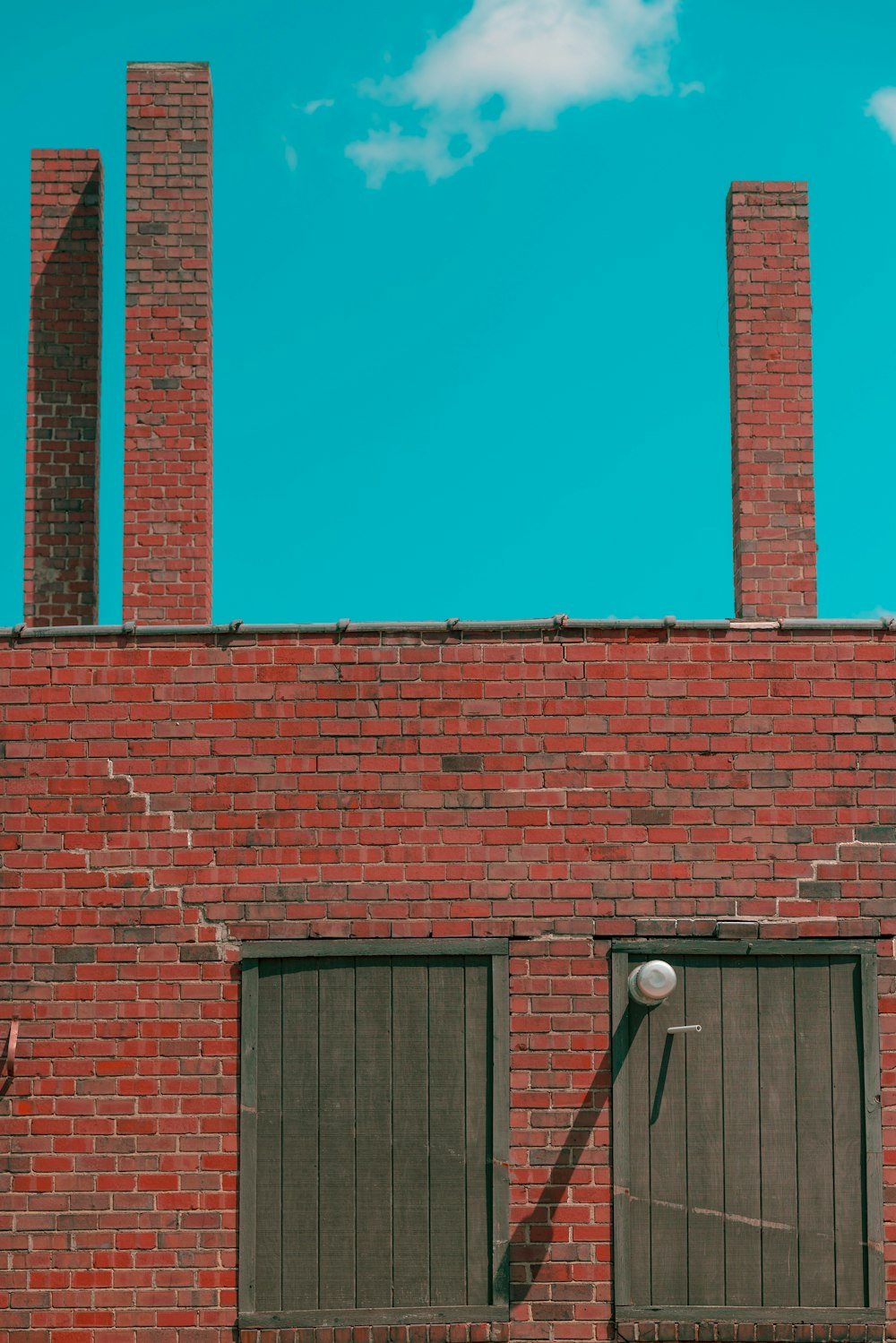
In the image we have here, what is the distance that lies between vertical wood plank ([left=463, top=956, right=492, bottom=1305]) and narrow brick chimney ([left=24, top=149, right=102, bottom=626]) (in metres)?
3.09

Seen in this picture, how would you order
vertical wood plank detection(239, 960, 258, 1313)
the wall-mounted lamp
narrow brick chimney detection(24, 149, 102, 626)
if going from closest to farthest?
the wall-mounted lamp < vertical wood plank detection(239, 960, 258, 1313) < narrow brick chimney detection(24, 149, 102, 626)

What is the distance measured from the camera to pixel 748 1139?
720 centimetres

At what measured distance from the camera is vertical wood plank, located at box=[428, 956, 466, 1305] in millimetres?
7102

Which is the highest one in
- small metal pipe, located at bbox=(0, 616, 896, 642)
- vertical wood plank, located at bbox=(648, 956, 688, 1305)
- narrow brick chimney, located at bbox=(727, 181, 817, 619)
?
narrow brick chimney, located at bbox=(727, 181, 817, 619)

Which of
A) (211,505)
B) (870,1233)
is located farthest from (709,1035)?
(211,505)

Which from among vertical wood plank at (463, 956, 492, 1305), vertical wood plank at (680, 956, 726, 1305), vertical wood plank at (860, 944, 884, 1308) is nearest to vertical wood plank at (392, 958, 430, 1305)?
vertical wood plank at (463, 956, 492, 1305)

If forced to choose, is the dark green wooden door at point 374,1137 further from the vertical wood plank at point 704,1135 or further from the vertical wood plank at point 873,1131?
the vertical wood plank at point 873,1131

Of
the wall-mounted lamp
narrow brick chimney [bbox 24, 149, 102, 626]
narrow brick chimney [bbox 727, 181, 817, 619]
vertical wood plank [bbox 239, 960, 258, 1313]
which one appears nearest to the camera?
the wall-mounted lamp

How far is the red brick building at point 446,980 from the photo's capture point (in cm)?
710

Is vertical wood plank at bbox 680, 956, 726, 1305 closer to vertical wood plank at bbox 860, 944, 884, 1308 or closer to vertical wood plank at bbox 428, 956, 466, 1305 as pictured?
vertical wood plank at bbox 860, 944, 884, 1308

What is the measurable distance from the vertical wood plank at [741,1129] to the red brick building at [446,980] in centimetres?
2

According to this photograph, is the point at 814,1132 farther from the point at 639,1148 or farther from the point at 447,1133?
the point at 447,1133

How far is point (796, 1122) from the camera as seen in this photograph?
721 centimetres

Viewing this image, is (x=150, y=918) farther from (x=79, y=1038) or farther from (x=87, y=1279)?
(x=87, y=1279)
